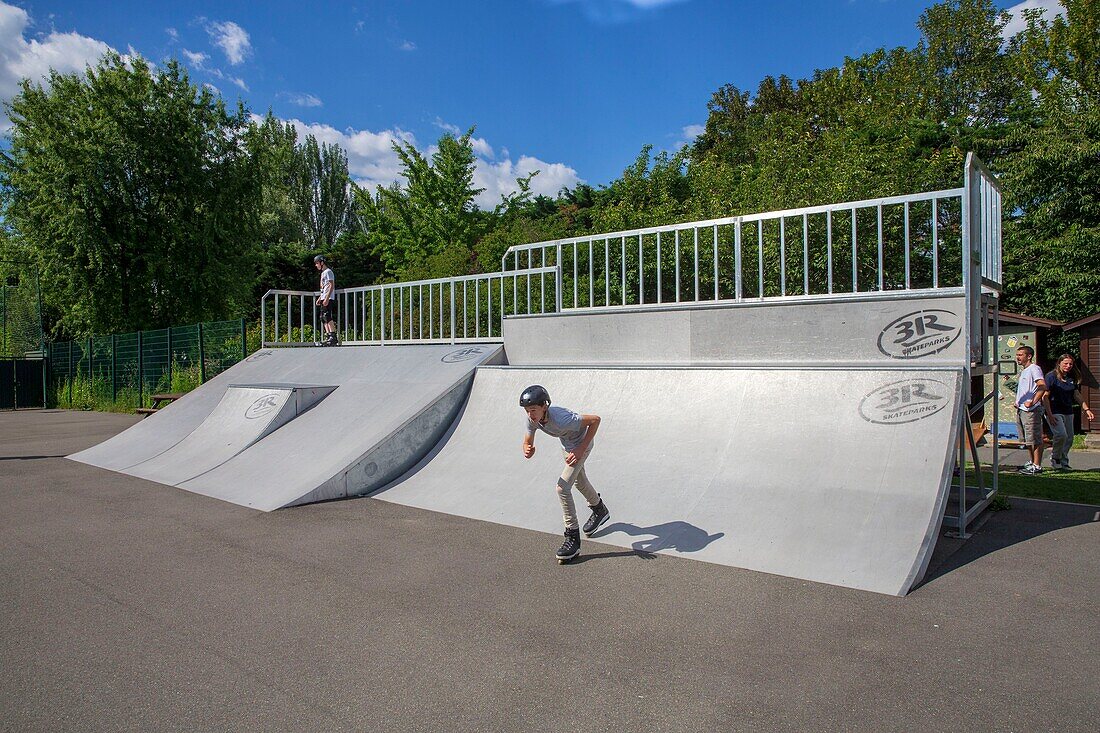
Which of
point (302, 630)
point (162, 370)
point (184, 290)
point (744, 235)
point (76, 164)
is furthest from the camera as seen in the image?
point (184, 290)

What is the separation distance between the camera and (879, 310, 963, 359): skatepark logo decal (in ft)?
20.2

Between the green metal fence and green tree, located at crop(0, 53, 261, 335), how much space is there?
1515 mm

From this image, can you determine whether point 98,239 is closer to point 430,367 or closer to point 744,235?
point 430,367

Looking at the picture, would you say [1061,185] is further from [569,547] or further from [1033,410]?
[569,547]

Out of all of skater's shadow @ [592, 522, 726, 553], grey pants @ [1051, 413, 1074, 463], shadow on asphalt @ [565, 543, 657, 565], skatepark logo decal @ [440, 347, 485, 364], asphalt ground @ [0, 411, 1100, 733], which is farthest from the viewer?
grey pants @ [1051, 413, 1074, 463]

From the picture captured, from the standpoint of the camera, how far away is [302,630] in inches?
149

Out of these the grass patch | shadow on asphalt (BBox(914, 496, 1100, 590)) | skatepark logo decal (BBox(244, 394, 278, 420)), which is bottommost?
the grass patch

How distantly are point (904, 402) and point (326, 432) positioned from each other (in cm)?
675

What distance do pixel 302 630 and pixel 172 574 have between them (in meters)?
1.70

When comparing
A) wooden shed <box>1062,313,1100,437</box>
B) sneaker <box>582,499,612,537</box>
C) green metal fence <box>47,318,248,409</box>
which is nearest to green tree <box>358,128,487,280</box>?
green metal fence <box>47,318,248,409</box>

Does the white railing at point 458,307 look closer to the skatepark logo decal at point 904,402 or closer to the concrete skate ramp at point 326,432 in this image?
the concrete skate ramp at point 326,432

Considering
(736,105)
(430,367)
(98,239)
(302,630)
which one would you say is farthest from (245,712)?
(736,105)

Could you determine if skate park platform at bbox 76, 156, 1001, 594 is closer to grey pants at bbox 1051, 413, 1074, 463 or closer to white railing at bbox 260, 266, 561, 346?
white railing at bbox 260, 266, 561, 346

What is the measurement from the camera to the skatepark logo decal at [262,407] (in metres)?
9.95
